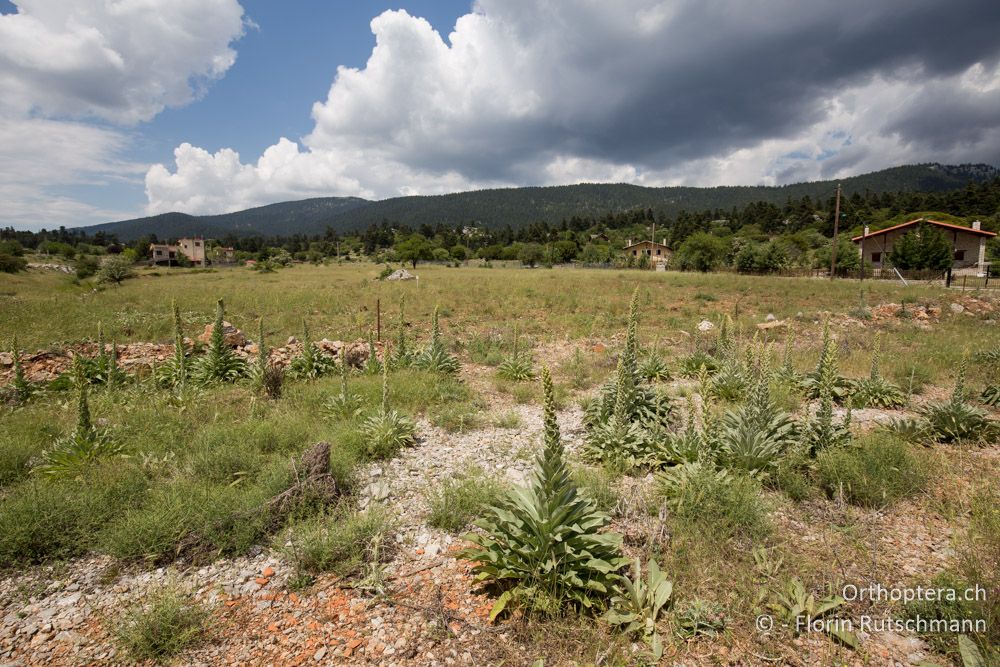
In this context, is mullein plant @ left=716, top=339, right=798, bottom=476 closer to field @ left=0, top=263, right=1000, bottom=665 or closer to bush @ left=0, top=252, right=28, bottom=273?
field @ left=0, top=263, right=1000, bottom=665

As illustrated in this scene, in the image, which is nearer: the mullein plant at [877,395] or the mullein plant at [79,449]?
the mullein plant at [79,449]

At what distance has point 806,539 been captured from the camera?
178 inches

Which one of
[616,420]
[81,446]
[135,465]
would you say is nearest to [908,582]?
[616,420]

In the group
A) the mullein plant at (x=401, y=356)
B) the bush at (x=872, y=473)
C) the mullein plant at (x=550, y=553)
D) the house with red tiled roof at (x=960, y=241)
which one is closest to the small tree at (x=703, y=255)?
the house with red tiled roof at (x=960, y=241)

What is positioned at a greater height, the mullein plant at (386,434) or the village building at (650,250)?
the village building at (650,250)

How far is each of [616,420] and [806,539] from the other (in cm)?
270

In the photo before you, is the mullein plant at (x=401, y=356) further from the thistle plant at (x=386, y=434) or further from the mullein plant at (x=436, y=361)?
the thistle plant at (x=386, y=434)

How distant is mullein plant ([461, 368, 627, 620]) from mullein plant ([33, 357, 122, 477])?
5486 mm

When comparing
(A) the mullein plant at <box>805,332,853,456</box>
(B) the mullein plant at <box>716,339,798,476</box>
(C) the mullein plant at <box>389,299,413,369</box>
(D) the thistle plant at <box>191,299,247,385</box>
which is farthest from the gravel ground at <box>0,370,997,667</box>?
(D) the thistle plant at <box>191,299,247,385</box>

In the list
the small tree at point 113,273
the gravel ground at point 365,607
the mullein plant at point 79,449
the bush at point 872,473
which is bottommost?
the gravel ground at point 365,607

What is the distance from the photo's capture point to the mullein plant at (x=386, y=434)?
266 inches

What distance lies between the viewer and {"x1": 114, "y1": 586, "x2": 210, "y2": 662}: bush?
3.27 meters

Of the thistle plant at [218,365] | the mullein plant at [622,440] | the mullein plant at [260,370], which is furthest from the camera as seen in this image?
the thistle plant at [218,365]

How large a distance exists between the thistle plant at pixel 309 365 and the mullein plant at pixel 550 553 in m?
8.09
